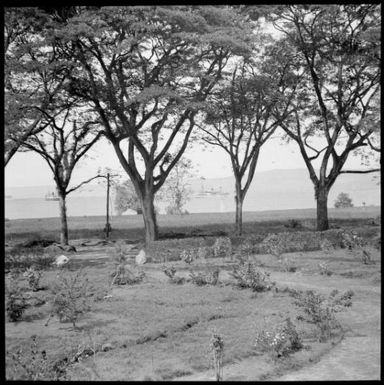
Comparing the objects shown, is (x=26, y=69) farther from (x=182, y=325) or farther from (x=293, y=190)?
(x=293, y=190)

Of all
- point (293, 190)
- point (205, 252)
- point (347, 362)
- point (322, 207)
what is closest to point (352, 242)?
point (205, 252)

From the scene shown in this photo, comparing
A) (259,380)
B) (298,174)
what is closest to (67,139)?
(259,380)

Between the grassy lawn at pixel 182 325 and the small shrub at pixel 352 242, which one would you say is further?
the small shrub at pixel 352 242

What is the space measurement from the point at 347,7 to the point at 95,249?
15.8m

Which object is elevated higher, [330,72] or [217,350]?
[330,72]

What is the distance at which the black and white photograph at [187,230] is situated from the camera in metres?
7.12

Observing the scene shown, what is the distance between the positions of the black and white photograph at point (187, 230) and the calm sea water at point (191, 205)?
60.1 metres

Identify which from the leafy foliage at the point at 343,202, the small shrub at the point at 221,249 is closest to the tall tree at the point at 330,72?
the small shrub at the point at 221,249

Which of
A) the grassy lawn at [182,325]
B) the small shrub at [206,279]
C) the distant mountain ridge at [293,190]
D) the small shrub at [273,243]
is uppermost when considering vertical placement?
the distant mountain ridge at [293,190]

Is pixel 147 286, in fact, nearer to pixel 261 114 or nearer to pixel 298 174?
pixel 261 114

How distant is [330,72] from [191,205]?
79816 millimetres

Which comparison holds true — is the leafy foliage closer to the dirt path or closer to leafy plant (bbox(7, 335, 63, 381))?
the dirt path

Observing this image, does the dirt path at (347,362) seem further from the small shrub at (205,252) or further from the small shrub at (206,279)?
the small shrub at (205,252)

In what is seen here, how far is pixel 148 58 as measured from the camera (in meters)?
21.3
